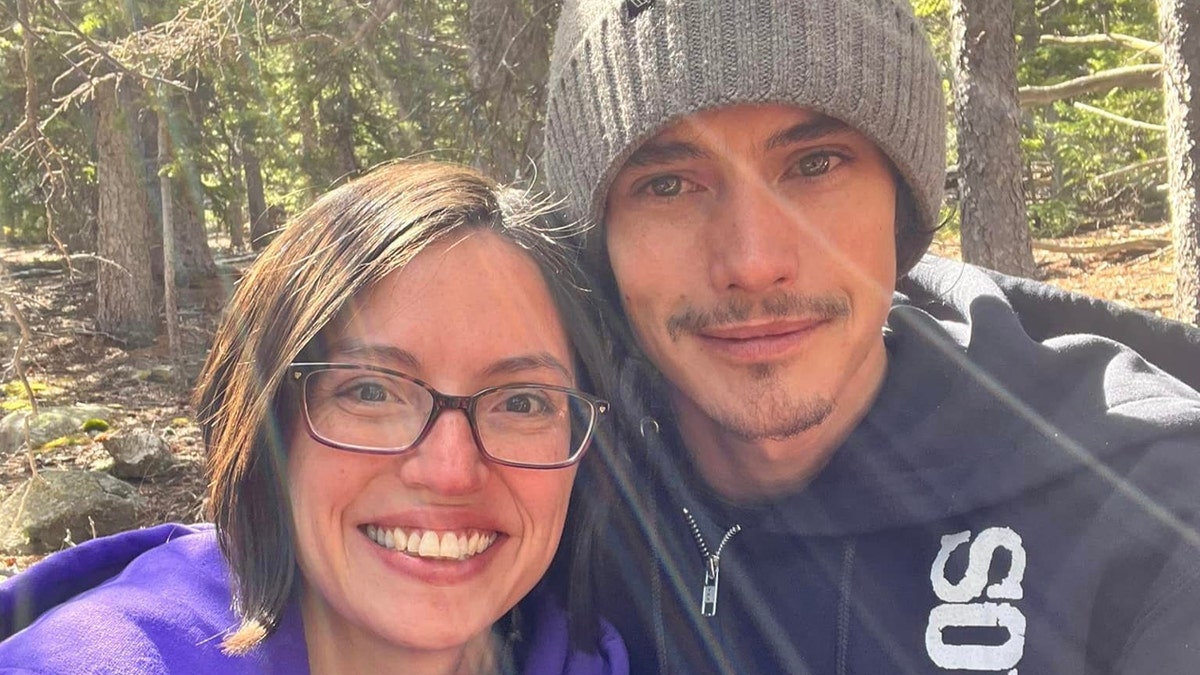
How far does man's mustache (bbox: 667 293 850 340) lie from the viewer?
195cm

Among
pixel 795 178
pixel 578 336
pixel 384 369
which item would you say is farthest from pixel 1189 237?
pixel 384 369

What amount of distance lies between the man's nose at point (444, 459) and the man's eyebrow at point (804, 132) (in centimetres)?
84

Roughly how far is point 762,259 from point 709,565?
0.66 meters

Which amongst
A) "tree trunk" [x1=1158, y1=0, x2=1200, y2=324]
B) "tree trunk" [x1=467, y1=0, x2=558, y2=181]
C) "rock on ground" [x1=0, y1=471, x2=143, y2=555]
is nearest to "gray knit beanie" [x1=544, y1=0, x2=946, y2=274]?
"tree trunk" [x1=467, y1=0, x2=558, y2=181]

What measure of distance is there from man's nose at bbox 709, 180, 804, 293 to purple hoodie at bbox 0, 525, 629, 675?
0.80 metres

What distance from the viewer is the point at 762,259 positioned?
1.89 metres

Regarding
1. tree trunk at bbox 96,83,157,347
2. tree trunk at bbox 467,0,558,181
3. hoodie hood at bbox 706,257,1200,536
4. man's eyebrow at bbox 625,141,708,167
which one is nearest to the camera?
hoodie hood at bbox 706,257,1200,536

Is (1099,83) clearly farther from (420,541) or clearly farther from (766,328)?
(420,541)

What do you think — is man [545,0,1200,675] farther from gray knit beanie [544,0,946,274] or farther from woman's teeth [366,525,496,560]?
woman's teeth [366,525,496,560]

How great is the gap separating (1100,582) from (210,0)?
21.0ft

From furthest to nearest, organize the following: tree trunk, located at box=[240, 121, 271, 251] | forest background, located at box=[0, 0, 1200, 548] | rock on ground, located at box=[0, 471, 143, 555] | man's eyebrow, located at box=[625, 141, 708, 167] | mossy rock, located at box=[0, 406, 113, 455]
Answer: tree trunk, located at box=[240, 121, 271, 251]
mossy rock, located at box=[0, 406, 113, 455]
rock on ground, located at box=[0, 471, 143, 555]
forest background, located at box=[0, 0, 1200, 548]
man's eyebrow, located at box=[625, 141, 708, 167]

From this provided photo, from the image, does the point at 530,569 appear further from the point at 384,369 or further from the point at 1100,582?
the point at 1100,582

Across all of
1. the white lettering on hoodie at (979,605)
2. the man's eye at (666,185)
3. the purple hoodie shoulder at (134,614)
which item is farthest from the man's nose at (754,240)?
the purple hoodie shoulder at (134,614)

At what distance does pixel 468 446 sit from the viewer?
163 centimetres
